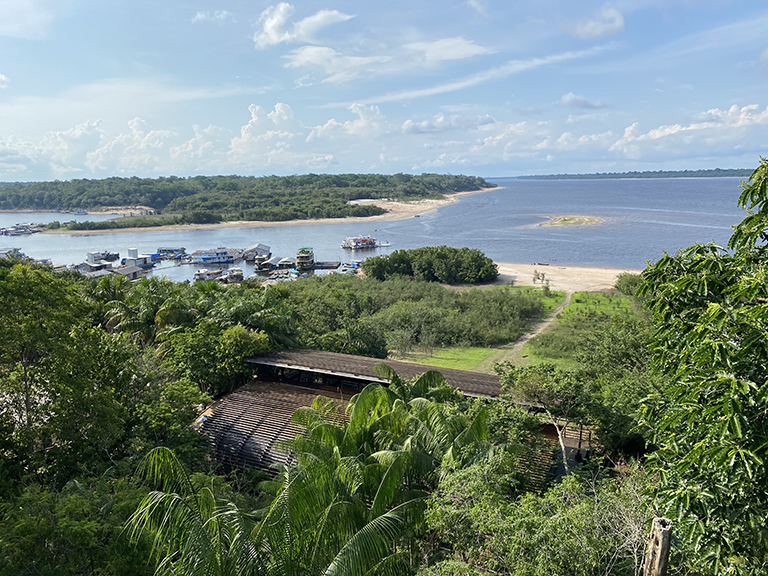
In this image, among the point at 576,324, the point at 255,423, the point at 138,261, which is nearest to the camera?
the point at 255,423

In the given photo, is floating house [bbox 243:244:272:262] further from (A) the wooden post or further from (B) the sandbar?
(A) the wooden post

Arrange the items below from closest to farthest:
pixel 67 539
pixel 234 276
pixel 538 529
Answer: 1. pixel 538 529
2. pixel 67 539
3. pixel 234 276

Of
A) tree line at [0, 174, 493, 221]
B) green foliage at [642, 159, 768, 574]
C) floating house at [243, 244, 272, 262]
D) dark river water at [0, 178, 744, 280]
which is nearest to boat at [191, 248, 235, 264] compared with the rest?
floating house at [243, 244, 272, 262]

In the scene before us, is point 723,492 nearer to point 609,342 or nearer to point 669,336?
point 669,336

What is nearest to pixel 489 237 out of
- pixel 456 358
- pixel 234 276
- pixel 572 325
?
pixel 234 276

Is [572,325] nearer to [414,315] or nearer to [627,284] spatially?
[414,315]

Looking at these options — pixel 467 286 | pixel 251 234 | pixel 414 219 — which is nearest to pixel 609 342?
pixel 467 286
